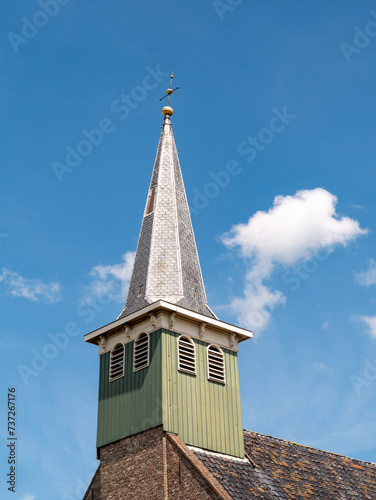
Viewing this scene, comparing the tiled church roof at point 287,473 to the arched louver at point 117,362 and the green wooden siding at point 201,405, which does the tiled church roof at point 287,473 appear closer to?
the green wooden siding at point 201,405

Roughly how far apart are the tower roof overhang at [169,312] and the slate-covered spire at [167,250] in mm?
799

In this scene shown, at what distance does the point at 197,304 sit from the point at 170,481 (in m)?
7.92

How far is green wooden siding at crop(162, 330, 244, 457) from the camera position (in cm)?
2830

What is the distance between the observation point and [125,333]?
101 ft

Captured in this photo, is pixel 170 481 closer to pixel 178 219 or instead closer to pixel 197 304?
pixel 197 304

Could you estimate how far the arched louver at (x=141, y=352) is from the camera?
2962cm

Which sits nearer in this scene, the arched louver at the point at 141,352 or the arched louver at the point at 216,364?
the arched louver at the point at 141,352

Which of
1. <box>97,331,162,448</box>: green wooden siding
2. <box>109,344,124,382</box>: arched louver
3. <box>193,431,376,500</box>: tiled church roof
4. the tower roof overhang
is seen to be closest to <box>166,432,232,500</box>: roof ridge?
<box>193,431,376,500</box>: tiled church roof

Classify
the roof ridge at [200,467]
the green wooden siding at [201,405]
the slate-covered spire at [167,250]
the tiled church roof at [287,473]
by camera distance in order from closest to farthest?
the roof ridge at [200,467], the tiled church roof at [287,473], the green wooden siding at [201,405], the slate-covered spire at [167,250]

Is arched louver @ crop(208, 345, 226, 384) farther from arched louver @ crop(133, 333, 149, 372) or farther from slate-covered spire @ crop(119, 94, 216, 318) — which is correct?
arched louver @ crop(133, 333, 149, 372)

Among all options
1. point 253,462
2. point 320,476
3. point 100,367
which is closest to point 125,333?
point 100,367

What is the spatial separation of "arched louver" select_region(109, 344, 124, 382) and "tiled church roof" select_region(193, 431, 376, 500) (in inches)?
184

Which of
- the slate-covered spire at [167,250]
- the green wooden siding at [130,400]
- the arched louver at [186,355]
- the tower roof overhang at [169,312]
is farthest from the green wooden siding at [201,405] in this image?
the slate-covered spire at [167,250]

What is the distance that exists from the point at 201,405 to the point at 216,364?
83.9 inches
